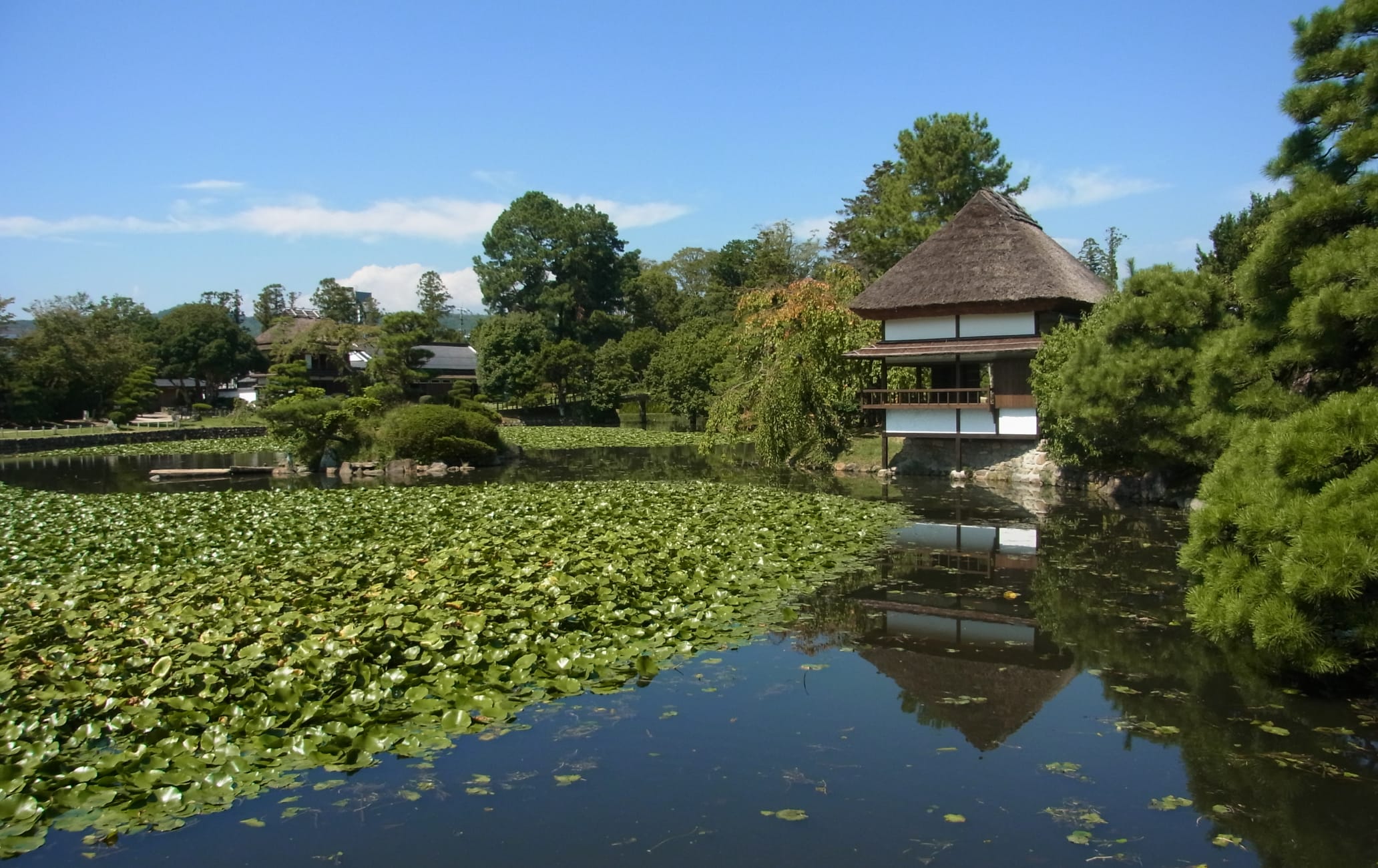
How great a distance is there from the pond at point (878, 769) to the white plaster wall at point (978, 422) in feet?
38.8

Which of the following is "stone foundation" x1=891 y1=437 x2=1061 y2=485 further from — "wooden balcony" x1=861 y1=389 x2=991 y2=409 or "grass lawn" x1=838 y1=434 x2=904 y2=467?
"wooden balcony" x1=861 y1=389 x2=991 y2=409

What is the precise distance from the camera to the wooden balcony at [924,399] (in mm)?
19531

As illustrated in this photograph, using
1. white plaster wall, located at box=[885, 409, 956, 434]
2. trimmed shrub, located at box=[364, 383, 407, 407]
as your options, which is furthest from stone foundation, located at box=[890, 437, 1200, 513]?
trimmed shrub, located at box=[364, 383, 407, 407]

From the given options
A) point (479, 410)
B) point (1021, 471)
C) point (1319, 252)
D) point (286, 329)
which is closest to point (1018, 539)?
point (1319, 252)

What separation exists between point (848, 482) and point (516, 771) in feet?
49.7

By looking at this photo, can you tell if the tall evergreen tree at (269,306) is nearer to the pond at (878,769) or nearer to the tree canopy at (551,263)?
the tree canopy at (551,263)

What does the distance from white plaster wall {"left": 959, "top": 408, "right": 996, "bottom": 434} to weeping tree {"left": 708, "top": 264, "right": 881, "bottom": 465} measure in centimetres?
298

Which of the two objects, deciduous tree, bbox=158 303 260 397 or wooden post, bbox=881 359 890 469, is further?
deciduous tree, bbox=158 303 260 397

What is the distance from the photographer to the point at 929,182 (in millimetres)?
30828

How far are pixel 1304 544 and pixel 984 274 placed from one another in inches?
600

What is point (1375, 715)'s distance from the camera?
17.7ft

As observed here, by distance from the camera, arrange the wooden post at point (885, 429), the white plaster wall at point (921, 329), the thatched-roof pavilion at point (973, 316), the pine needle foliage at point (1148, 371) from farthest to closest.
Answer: the wooden post at point (885, 429)
the white plaster wall at point (921, 329)
the thatched-roof pavilion at point (973, 316)
the pine needle foliage at point (1148, 371)

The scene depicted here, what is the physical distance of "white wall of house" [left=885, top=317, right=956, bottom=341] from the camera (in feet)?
65.6

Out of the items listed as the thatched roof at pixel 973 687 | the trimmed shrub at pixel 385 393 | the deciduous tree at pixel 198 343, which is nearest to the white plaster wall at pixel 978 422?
the thatched roof at pixel 973 687
